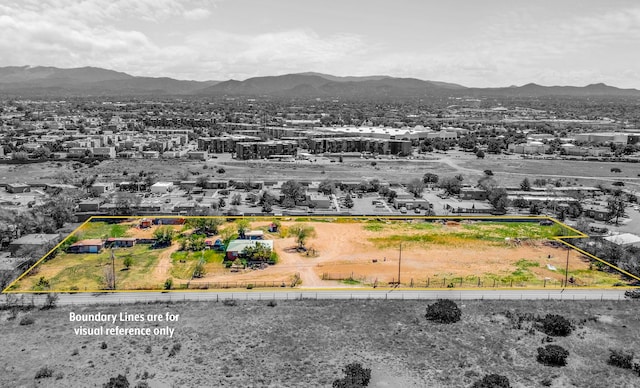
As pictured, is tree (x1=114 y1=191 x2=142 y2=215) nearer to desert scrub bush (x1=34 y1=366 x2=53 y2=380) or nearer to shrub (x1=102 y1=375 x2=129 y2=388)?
desert scrub bush (x1=34 y1=366 x2=53 y2=380)

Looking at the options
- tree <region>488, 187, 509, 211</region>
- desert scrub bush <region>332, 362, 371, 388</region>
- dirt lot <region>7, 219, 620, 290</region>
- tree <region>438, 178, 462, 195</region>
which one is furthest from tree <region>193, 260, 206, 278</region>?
tree <region>438, 178, 462, 195</region>

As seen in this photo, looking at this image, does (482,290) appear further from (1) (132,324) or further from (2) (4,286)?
(2) (4,286)

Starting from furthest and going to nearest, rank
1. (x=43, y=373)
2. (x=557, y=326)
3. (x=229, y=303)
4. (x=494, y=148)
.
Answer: (x=494, y=148)
(x=229, y=303)
(x=557, y=326)
(x=43, y=373)

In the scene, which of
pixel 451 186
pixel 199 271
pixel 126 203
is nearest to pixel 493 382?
pixel 199 271

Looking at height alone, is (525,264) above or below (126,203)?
below

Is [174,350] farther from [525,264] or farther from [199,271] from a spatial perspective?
[525,264]

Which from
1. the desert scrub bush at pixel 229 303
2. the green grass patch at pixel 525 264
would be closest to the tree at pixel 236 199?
the desert scrub bush at pixel 229 303

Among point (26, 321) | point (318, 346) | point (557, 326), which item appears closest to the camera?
point (318, 346)

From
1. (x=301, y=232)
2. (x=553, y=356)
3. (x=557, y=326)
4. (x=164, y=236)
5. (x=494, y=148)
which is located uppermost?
(x=494, y=148)

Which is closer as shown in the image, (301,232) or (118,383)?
(118,383)
